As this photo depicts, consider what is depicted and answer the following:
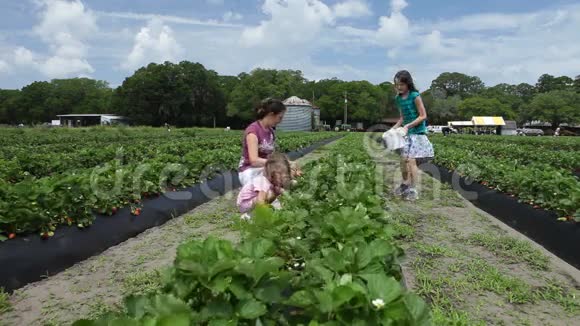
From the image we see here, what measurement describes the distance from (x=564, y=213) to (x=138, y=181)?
505cm

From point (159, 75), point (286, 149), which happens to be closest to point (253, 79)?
point (159, 75)

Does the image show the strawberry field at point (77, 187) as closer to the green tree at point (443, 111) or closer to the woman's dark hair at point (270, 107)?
the woman's dark hair at point (270, 107)

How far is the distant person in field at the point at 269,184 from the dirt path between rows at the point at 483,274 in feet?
4.44

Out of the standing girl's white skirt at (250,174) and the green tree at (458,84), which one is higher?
the green tree at (458,84)

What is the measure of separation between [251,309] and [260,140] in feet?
13.2

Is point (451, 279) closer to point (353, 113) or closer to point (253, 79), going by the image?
point (253, 79)

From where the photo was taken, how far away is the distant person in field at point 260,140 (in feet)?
17.2

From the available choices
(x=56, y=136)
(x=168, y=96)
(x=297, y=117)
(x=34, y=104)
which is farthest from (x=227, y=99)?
(x=56, y=136)

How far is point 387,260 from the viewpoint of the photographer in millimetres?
2125

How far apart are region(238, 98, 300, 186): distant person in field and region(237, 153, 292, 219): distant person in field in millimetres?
216

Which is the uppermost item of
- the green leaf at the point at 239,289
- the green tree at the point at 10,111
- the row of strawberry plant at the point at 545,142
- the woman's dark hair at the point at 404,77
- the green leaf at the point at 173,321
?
the green tree at the point at 10,111

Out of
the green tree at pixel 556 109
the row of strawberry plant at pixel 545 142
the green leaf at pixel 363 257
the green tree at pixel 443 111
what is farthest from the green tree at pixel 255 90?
the green leaf at pixel 363 257

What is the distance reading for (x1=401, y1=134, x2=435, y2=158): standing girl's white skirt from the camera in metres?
6.73

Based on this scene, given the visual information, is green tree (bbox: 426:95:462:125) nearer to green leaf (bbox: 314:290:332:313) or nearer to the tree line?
the tree line
